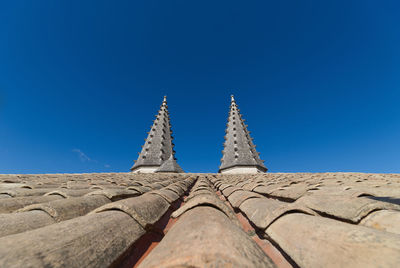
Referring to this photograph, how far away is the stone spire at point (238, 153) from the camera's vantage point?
2373 centimetres

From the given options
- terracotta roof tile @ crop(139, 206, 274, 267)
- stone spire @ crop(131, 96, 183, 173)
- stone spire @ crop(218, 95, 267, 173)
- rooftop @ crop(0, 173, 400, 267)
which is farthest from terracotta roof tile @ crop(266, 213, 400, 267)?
stone spire @ crop(218, 95, 267, 173)

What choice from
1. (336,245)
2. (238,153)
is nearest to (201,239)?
(336,245)

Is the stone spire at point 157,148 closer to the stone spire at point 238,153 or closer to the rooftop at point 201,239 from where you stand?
the stone spire at point 238,153

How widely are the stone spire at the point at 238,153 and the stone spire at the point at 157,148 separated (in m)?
7.91

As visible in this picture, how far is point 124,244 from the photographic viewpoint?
1.06 meters

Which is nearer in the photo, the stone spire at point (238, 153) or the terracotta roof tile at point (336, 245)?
the terracotta roof tile at point (336, 245)

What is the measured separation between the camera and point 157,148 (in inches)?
1120

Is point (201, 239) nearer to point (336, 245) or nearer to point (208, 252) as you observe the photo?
point (208, 252)

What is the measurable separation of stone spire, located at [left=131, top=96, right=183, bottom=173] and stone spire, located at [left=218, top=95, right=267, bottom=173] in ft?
26.0

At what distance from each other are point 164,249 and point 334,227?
0.96 m

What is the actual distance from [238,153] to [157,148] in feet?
42.6

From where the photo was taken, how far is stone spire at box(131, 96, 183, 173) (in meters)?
26.2

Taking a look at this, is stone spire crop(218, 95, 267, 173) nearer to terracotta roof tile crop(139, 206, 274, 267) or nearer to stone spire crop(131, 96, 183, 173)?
stone spire crop(131, 96, 183, 173)

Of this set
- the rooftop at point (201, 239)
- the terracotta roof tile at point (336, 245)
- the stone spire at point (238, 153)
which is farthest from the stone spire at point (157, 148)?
the terracotta roof tile at point (336, 245)
